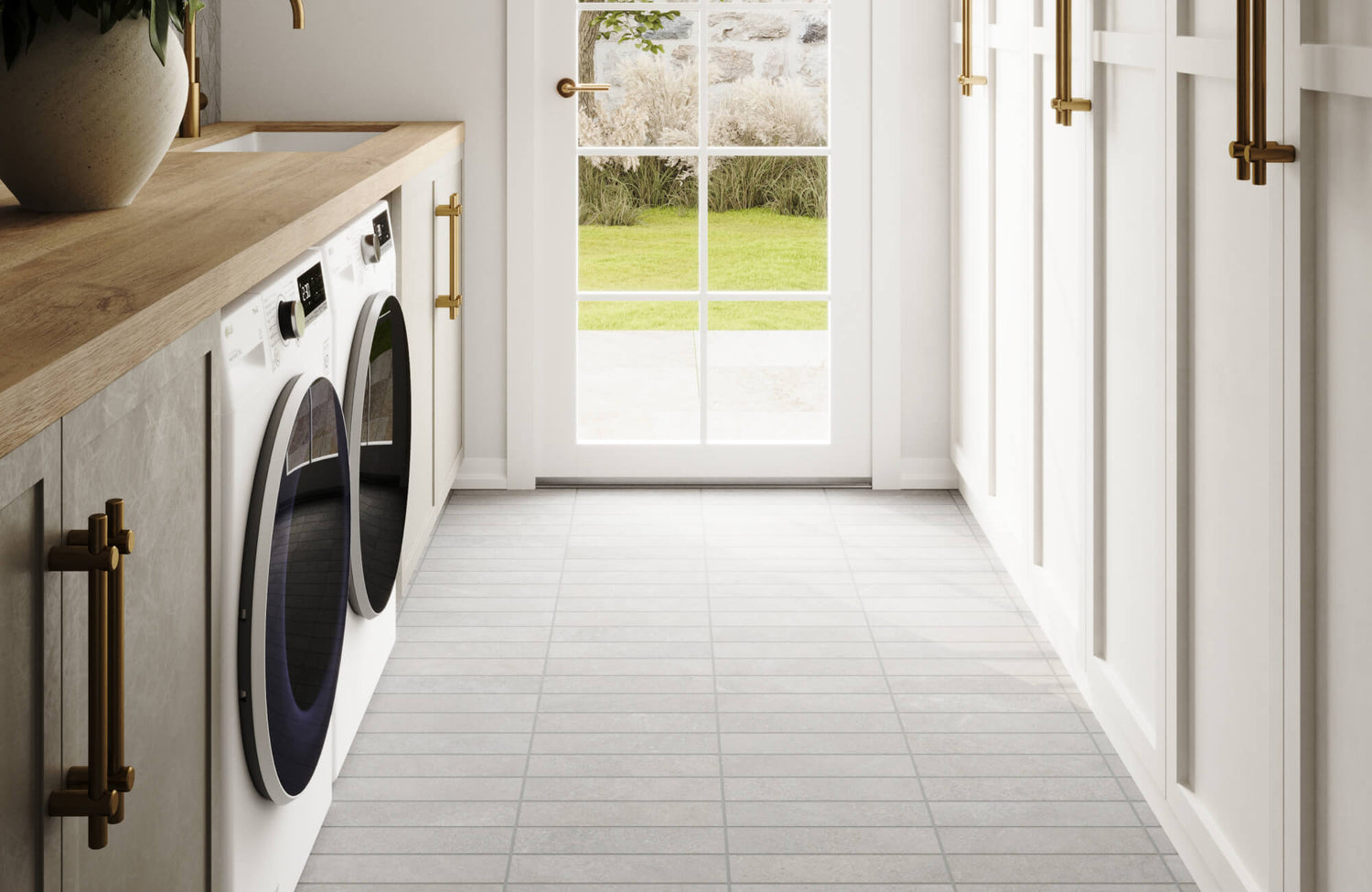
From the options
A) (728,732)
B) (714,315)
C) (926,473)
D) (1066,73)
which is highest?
(1066,73)

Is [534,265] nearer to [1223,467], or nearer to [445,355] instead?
[445,355]

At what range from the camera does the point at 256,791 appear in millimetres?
1726

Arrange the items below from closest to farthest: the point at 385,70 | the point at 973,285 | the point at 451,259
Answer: the point at 451,259 → the point at 973,285 → the point at 385,70

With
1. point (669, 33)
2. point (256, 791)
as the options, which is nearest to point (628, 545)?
point (669, 33)

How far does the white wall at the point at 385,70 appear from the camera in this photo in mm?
3898

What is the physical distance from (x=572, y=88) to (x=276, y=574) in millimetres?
2476

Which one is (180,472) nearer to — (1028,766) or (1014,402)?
(1028,766)

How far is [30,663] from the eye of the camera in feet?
3.39

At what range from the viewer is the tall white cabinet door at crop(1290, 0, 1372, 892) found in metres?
1.41

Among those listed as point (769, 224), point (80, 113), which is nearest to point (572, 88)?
point (769, 224)

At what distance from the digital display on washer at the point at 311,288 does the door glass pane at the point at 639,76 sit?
2.09 meters

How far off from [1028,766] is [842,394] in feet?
6.12

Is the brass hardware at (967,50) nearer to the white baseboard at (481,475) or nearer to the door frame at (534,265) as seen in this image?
the door frame at (534,265)

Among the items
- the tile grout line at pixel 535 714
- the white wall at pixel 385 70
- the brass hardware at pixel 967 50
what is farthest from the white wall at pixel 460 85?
the tile grout line at pixel 535 714
